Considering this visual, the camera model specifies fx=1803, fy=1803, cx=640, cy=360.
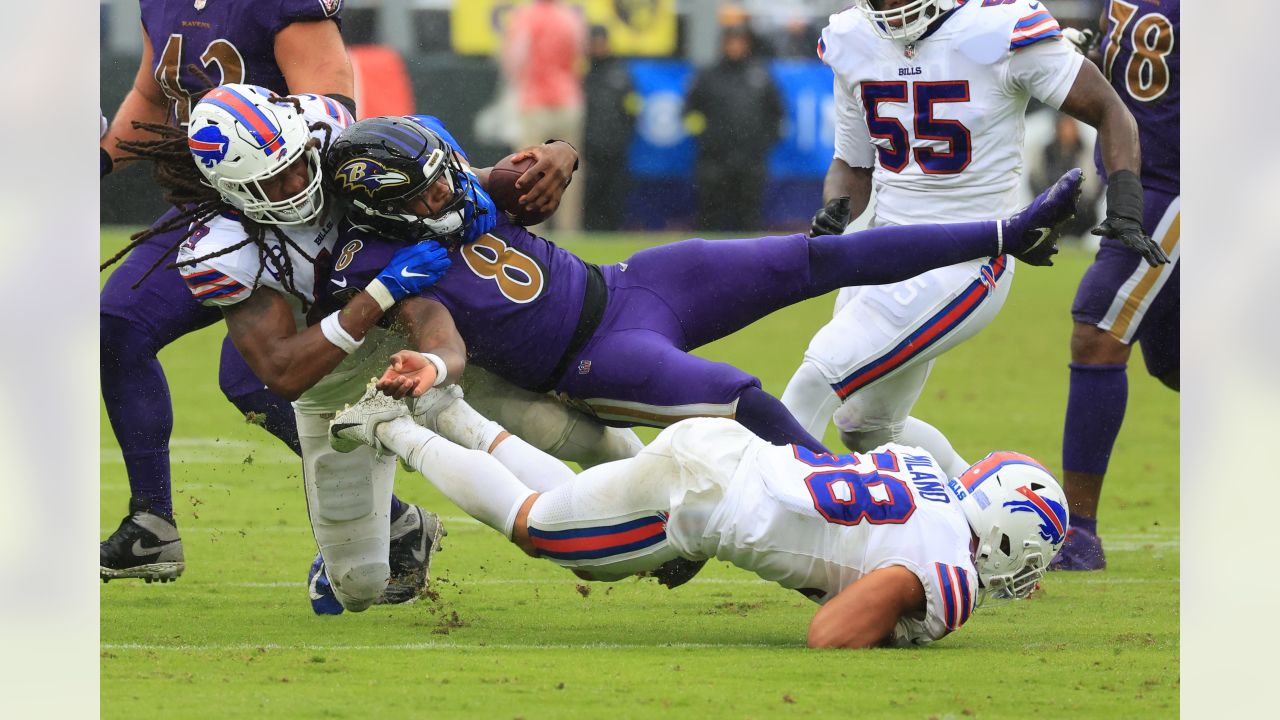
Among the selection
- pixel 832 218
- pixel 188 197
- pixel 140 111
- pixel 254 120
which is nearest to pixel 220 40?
pixel 140 111

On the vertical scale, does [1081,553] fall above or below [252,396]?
below

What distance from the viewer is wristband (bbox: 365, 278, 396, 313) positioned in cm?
394

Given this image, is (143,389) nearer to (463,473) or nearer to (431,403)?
(431,403)

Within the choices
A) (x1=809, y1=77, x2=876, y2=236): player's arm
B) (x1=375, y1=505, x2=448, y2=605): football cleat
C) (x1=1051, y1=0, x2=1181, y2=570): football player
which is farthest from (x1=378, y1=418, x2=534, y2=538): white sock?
(x1=1051, y1=0, x2=1181, y2=570): football player

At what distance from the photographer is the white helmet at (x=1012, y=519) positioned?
12.5 feet

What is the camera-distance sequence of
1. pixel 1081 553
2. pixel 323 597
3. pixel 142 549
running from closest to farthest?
1. pixel 323 597
2. pixel 142 549
3. pixel 1081 553

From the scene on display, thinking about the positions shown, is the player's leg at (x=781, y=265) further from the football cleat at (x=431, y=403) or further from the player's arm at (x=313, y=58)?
the player's arm at (x=313, y=58)

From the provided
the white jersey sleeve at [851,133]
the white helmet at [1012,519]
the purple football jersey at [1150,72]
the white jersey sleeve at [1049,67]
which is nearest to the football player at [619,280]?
the white helmet at [1012,519]

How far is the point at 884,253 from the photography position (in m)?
4.23

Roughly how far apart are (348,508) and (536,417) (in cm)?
50

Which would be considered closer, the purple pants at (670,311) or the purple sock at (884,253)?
the purple pants at (670,311)

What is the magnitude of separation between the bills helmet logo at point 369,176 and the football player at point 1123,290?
2.27m

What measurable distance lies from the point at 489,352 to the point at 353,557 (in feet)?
1.98
